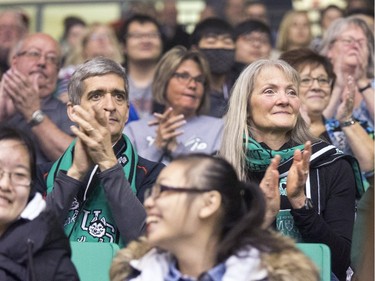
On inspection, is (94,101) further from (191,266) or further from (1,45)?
(1,45)

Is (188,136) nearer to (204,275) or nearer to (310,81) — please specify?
(310,81)

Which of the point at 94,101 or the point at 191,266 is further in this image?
the point at 94,101

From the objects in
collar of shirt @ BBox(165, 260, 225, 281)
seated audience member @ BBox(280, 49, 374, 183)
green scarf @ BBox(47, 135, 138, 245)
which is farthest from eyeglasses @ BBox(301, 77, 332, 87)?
collar of shirt @ BBox(165, 260, 225, 281)

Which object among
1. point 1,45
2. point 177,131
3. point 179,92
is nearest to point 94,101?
point 177,131

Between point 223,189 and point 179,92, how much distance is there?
3.43m

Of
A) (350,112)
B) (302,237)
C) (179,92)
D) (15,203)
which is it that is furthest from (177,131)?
(15,203)

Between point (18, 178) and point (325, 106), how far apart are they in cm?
315

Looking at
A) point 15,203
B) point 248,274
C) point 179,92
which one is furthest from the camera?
point 179,92

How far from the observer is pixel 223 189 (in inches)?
181

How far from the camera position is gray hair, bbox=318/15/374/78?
28.2 ft

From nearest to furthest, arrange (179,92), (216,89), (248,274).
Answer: (248,274)
(179,92)
(216,89)

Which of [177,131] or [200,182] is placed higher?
[200,182]

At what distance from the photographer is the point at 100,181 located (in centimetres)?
582

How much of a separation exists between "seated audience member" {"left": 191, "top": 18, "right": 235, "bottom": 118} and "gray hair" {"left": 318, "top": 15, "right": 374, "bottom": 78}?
2.51ft
